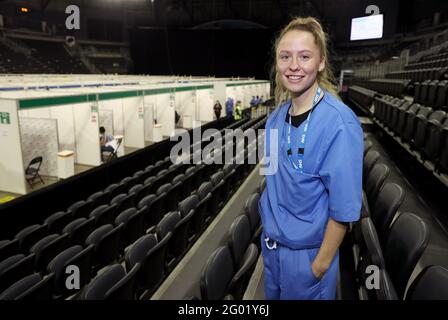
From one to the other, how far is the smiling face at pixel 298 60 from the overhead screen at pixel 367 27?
1912 centimetres

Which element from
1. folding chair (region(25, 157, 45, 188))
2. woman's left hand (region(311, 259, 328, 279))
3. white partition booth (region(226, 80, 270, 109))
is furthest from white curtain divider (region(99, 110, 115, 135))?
woman's left hand (region(311, 259, 328, 279))

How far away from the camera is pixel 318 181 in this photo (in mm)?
1411

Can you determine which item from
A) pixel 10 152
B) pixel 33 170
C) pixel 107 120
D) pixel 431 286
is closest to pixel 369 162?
pixel 431 286

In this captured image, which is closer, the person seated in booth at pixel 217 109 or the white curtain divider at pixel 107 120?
the white curtain divider at pixel 107 120

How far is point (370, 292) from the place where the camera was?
1626mm

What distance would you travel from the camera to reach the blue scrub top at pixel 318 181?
1.32 metres

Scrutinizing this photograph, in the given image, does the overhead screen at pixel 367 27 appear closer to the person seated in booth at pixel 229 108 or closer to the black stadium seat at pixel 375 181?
the person seated in booth at pixel 229 108

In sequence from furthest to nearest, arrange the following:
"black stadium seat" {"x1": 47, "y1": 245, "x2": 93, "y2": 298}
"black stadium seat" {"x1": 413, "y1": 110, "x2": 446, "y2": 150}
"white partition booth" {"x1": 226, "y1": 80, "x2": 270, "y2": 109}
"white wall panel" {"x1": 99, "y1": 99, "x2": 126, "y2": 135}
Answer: "white partition booth" {"x1": 226, "y1": 80, "x2": 270, "y2": 109} < "white wall panel" {"x1": 99, "y1": 99, "x2": 126, "y2": 135} < "black stadium seat" {"x1": 413, "y1": 110, "x2": 446, "y2": 150} < "black stadium seat" {"x1": 47, "y1": 245, "x2": 93, "y2": 298}

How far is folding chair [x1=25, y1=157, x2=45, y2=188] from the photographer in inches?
234

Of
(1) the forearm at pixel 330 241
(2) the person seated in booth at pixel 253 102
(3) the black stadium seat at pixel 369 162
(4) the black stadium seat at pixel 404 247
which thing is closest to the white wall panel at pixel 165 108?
(2) the person seated in booth at pixel 253 102

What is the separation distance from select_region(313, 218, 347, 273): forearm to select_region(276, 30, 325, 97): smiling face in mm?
598

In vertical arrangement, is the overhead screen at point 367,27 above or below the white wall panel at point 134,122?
above

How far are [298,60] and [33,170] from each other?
614cm

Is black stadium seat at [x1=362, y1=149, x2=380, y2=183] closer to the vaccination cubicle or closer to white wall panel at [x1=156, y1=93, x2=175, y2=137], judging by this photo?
the vaccination cubicle
